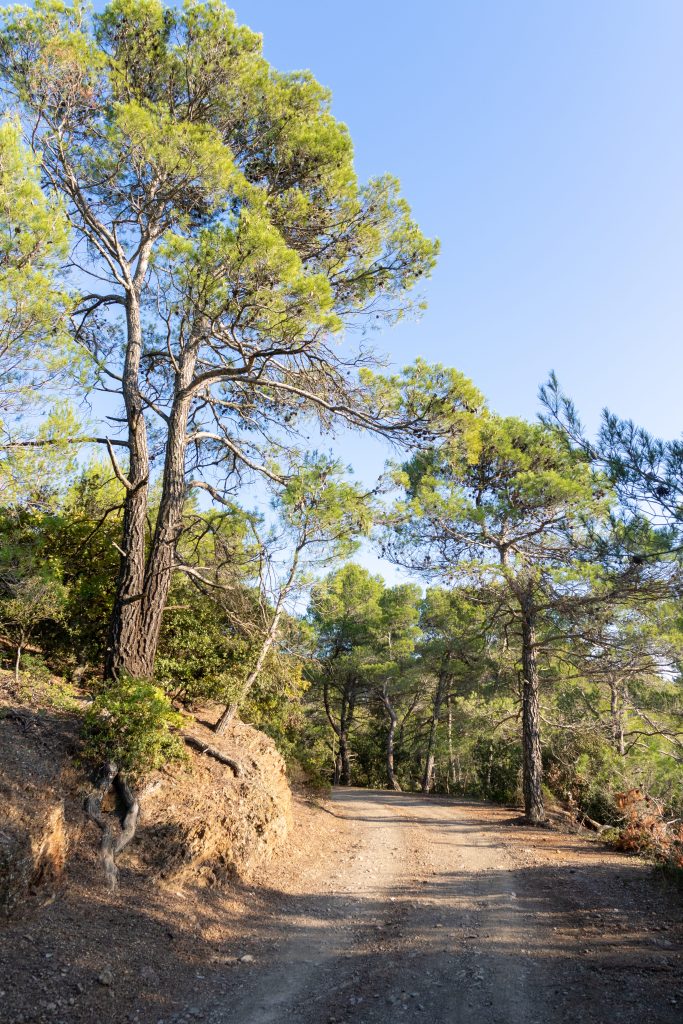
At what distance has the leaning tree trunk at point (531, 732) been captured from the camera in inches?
493

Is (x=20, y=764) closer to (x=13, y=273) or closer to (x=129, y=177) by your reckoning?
(x=13, y=273)

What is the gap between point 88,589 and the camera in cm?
954

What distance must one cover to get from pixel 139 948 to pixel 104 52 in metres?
12.0

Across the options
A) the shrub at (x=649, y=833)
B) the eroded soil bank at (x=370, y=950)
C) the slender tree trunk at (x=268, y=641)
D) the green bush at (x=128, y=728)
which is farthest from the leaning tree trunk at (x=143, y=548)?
the shrub at (x=649, y=833)

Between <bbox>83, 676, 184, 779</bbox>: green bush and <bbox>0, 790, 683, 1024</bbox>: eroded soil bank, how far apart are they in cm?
140

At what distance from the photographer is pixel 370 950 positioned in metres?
5.41

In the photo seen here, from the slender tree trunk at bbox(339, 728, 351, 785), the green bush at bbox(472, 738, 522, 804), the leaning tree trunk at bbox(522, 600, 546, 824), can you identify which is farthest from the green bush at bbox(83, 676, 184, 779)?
the slender tree trunk at bbox(339, 728, 351, 785)

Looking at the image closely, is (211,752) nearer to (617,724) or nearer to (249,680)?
(249,680)

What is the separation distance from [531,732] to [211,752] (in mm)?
7792

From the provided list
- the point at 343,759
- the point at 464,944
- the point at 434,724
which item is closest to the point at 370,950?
the point at 464,944

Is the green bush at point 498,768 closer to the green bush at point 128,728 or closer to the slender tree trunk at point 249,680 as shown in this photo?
the slender tree trunk at point 249,680

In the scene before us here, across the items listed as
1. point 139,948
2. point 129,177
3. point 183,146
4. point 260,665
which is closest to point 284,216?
point 183,146

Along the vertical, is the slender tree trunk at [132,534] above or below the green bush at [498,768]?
above

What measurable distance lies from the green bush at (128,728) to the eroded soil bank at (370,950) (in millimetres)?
1400
